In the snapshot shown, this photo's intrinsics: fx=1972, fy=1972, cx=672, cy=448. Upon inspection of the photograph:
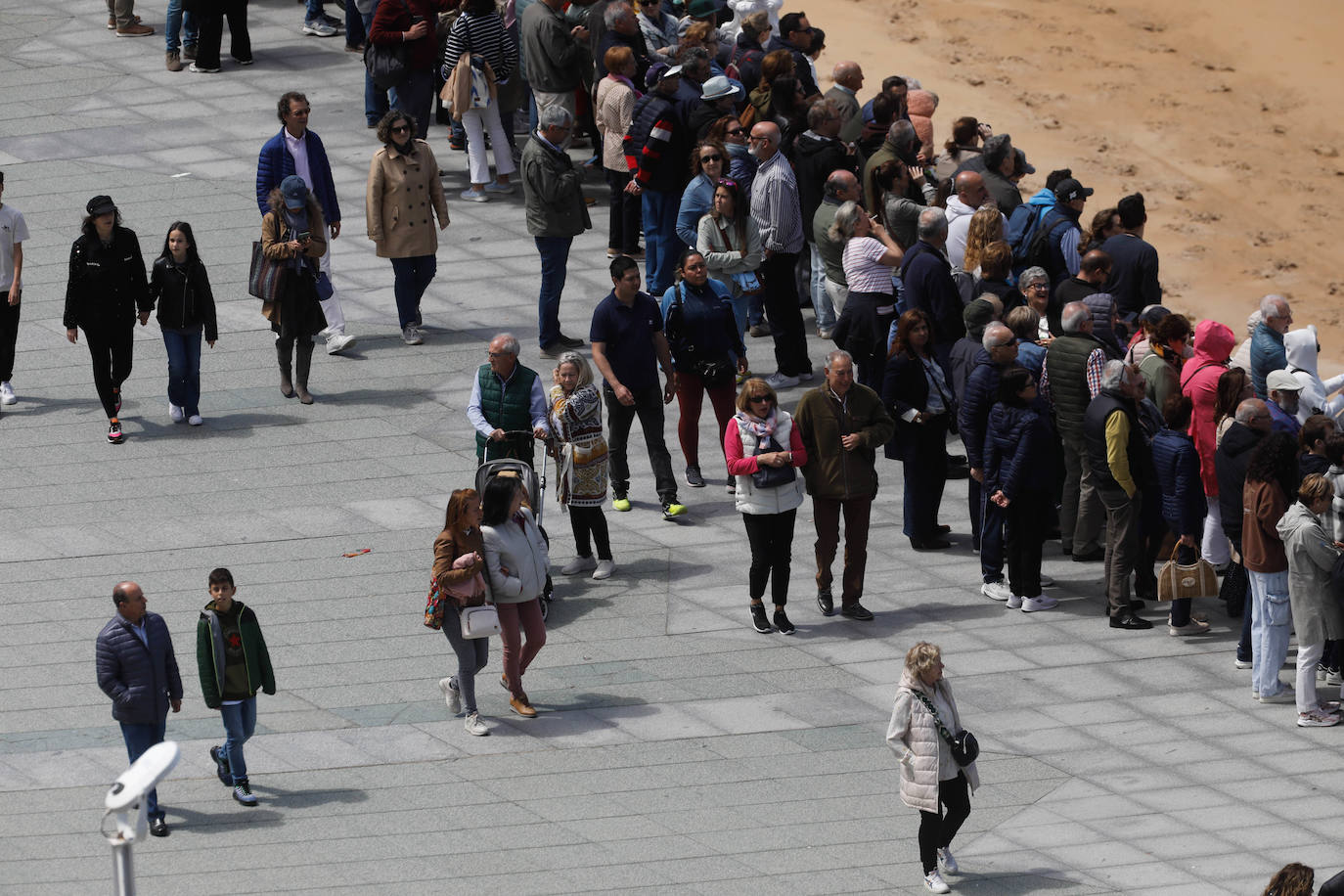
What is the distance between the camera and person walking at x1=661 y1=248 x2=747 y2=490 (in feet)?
45.2

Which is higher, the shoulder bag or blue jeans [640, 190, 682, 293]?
blue jeans [640, 190, 682, 293]

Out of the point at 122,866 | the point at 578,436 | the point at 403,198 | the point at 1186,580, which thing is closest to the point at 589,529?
the point at 578,436

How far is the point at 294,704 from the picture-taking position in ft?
38.0

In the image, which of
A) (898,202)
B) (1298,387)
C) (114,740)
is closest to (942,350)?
(898,202)

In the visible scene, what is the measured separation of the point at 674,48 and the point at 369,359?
14.1ft

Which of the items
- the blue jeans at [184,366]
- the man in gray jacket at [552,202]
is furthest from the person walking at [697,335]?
the blue jeans at [184,366]

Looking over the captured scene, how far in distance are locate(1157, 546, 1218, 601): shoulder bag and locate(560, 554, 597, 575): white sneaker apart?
12.1 ft

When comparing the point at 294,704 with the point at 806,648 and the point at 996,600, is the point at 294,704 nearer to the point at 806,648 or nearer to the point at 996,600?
the point at 806,648

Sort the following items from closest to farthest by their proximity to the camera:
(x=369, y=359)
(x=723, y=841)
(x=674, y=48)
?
(x=723, y=841) → (x=369, y=359) → (x=674, y=48)

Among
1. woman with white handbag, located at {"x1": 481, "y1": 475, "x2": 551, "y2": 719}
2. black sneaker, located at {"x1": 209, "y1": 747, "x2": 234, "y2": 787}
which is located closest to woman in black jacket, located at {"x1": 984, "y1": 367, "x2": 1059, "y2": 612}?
woman with white handbag, located at {"x1": 481, "y1": 475, "x2": 551, "y2": 719}

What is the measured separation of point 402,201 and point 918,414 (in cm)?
490

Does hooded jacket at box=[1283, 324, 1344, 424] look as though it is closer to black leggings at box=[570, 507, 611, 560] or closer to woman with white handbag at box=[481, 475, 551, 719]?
black leggings at box=[570, 507, 611, 560]

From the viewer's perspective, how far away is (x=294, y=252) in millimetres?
14797

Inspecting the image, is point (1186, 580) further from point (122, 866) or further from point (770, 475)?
point (122, 866)
